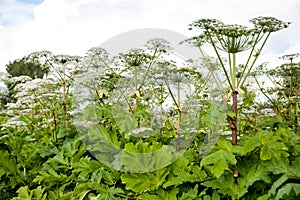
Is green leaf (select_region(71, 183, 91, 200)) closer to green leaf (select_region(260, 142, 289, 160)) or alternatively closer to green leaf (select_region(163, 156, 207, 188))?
green leaf (select_region(163, 156, 207, 188))

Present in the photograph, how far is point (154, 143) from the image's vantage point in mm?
3422

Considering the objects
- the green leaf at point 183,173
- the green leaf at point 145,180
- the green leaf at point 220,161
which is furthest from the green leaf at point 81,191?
the green leaf at point 220,161

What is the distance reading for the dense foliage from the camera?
116 inches

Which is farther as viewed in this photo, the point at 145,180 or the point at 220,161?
the point at 145,180

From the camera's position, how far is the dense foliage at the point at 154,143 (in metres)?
2.94

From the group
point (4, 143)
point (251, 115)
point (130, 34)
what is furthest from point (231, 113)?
point (4, 143)

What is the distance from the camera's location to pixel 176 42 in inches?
150

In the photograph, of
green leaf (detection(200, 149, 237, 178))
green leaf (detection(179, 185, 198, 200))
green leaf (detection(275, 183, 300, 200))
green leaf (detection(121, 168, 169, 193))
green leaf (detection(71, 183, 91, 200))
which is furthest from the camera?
green leaf (detection(71, 183, 91, 200))

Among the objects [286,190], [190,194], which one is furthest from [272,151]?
[190,194]

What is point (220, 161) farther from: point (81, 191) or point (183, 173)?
point (81, 191)

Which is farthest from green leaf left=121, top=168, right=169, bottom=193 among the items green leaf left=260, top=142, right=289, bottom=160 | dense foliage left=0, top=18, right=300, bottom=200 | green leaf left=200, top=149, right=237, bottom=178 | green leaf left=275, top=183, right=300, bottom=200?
green leaf left=275, top=183, right=300, bottom=200

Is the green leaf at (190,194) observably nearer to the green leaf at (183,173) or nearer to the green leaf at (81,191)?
the green leaf at (183,173)

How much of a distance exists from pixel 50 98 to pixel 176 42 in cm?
191

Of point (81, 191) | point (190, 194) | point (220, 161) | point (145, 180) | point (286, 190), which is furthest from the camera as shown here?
point (81, 191)
